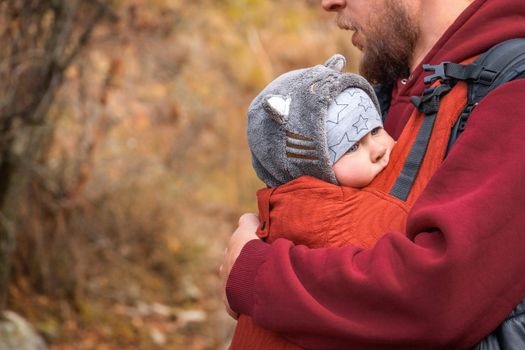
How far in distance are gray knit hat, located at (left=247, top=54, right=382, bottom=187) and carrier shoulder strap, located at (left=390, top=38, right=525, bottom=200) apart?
141 mm

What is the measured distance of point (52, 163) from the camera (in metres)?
6.68

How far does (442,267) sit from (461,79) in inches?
16.8

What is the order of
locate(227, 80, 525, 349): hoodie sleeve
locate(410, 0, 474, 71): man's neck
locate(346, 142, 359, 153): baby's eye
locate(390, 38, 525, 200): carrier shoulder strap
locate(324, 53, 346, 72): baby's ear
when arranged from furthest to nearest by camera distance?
locate(410, 0, 474, 71): man's neck
locate(324, 53, 346, 72): baby's ear
locate(346, 142, 359, 153): baby's eye
locate(390, 38, 525, 200): carrier shoulder strap
locate(227, 80, 525, 349): hoodie sleeve

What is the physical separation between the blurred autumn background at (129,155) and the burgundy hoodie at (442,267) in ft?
12.8

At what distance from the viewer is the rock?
5.48 meters

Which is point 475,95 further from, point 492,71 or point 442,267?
point 442,267

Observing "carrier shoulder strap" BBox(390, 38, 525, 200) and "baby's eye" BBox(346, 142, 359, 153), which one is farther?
"baby's eye" BBox(346, 142, 359, 153)

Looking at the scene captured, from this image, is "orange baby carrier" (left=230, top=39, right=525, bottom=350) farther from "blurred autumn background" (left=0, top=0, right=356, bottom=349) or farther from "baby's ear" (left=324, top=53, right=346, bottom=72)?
"blurred autumn background" (left=0, top=0, right=356, bottom=349)

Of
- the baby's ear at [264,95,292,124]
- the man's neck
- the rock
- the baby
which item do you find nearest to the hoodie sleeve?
the baby

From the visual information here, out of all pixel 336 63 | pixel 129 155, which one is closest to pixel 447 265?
pixel 336 63

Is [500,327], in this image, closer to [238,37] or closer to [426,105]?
[426,105]

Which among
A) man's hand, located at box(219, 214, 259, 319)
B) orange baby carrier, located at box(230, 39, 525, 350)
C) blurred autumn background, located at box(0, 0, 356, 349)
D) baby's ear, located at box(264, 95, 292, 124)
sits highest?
baby's ear, located at box(264, 95, 292, 124)

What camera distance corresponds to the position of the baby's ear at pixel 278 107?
1.79 m

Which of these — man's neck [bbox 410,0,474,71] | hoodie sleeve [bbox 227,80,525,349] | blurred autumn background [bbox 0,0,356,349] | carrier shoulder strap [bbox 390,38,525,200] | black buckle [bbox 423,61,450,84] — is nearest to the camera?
→ hoodie sleeve [bbox 227,80,525,349]
